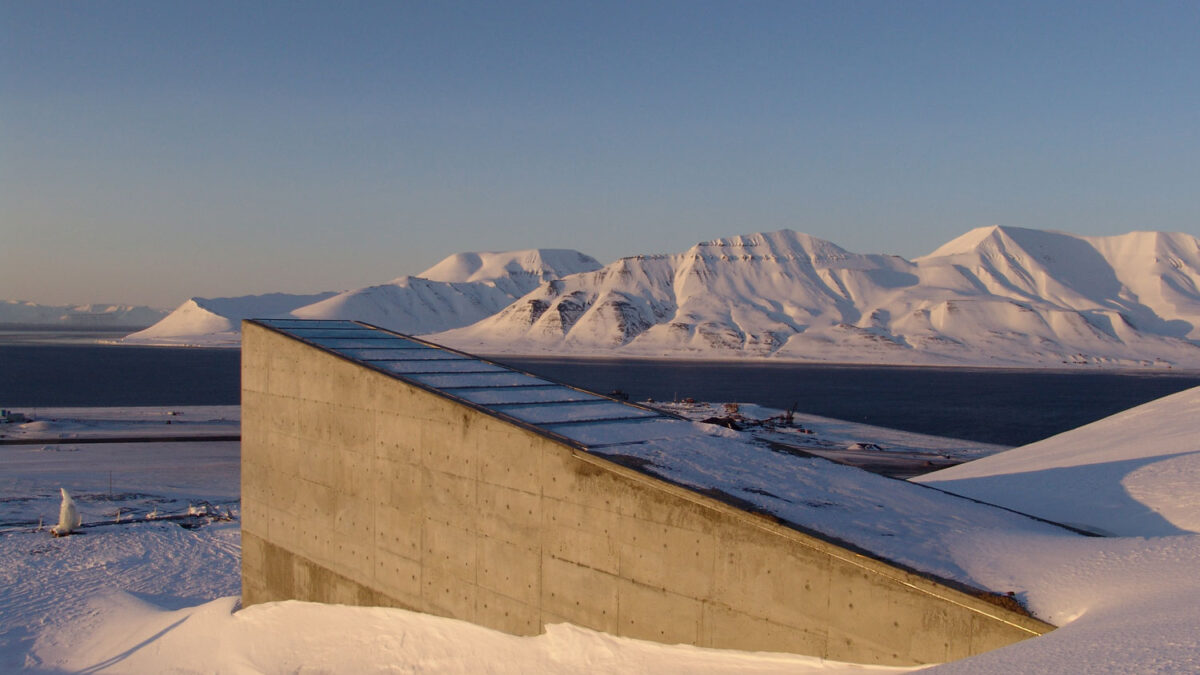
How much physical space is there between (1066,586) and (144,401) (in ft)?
313

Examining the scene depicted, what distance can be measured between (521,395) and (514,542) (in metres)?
4.60

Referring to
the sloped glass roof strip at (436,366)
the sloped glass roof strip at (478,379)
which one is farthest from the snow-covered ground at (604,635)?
the sloped glass roof strip at (436,366)

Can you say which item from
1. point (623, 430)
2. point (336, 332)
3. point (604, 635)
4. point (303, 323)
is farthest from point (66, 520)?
point (604, 635)

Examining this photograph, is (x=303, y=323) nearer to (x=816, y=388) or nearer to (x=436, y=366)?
(x=436, y=366)

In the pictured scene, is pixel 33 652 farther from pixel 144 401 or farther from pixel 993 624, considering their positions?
pixel 144 401

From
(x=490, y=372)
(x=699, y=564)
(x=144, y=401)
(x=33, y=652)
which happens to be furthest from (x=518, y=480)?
(x=144, y=401)

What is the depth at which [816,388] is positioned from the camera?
122625mm

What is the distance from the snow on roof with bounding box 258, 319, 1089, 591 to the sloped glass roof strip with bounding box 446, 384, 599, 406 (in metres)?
0.04

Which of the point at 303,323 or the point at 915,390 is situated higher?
the point at 303,323

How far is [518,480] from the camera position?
1429cm

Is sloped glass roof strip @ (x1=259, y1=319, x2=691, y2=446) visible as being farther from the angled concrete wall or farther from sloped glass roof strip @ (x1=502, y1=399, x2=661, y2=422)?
the angled concrete wall

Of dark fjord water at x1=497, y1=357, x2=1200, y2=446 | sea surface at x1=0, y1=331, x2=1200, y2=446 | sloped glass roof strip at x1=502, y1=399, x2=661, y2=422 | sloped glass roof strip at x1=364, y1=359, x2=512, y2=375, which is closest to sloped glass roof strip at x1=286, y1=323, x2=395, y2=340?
sloped glass roof strip at x1=364, y1=359, x2=512, y2=375

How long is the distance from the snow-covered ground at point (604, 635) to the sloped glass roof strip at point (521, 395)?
12.7ft

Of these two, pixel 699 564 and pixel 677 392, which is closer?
pixel 699 564
